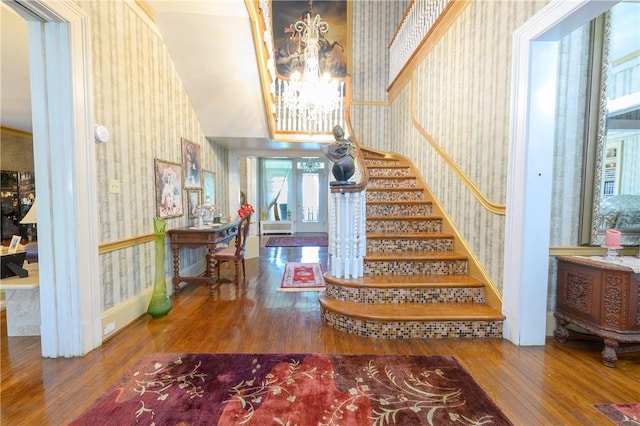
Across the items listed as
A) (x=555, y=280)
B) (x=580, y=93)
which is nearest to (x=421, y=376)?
(x=555, y=280)

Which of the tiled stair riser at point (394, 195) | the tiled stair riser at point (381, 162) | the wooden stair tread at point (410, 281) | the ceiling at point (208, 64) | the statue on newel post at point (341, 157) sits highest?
the ceiling at point (208, 64)

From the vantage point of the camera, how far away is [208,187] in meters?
4.59

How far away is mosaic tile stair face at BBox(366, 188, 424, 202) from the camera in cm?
394

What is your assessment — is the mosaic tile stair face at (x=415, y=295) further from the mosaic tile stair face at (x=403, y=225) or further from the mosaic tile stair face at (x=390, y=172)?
the mosaic tile stair face at (x=390, y=172)

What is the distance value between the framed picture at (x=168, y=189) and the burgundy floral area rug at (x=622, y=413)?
3.93 m

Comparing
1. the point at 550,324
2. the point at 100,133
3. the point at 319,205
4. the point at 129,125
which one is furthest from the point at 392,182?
the point at 319,205

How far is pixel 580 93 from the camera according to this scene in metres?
2.21

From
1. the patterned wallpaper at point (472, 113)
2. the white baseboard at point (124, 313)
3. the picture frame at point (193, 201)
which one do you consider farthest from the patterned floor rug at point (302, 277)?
the patterned wallpaper at point (472, 113)

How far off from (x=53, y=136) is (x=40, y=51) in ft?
2.01

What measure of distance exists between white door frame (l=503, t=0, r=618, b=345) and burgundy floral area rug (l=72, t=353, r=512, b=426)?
0.81m

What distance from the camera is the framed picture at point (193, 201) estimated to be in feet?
12.9

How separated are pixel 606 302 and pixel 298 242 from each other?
6.11 m

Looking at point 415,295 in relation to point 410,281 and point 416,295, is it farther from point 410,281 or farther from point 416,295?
point 410,281

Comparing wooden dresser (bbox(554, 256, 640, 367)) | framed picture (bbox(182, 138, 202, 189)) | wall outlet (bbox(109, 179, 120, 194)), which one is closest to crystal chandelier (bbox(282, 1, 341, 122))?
framed picture (bbox(182, 138, 202, 189))
